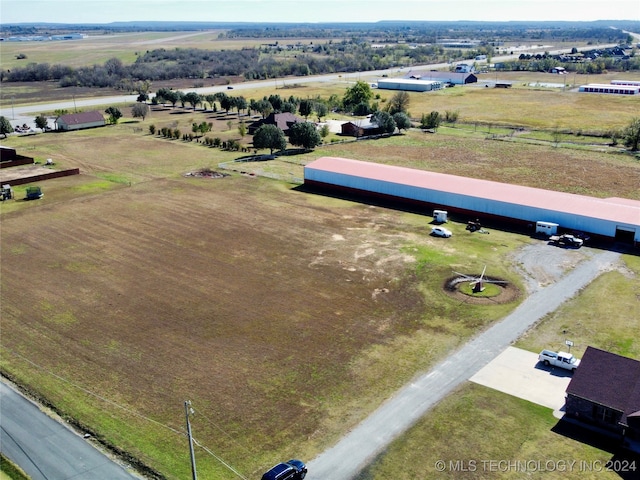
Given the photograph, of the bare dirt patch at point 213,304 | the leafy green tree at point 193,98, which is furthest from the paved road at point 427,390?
the leafy green tree at point 193,98

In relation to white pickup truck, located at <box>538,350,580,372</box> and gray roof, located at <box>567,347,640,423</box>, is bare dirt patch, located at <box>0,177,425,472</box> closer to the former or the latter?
white pickup truck, located at <box>538,350,580,372</box>

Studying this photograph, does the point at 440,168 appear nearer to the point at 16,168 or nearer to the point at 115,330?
the point at 115,330

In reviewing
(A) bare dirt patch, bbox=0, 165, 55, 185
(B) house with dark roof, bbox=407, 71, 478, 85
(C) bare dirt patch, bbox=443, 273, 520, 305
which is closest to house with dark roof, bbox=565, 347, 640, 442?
(C) bare dirt patch, bbox=443, 273, 520, 305

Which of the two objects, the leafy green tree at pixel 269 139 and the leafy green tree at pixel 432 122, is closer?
the leafy green tree at pixel 269 139

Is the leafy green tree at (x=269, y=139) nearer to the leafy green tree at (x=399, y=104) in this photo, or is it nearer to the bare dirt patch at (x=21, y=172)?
the bare dirt patch at (x=21, y=172)

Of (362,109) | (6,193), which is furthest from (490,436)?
(362,109)

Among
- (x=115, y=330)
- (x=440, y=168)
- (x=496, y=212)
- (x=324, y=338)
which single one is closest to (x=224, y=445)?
(x=324, y=338)
